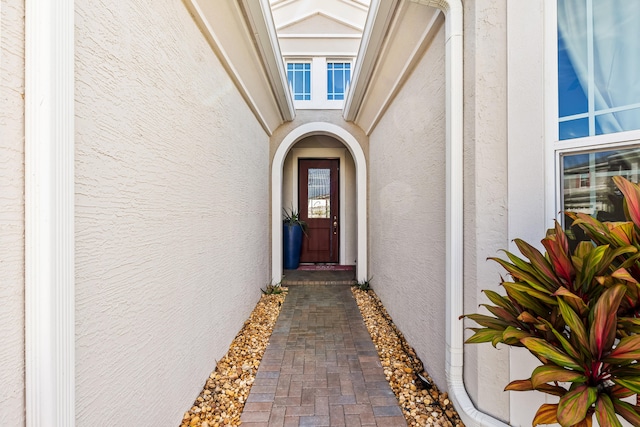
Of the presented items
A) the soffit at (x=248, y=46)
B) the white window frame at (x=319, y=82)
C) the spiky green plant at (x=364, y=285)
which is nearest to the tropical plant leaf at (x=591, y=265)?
the soffit at (x=248, y=46)

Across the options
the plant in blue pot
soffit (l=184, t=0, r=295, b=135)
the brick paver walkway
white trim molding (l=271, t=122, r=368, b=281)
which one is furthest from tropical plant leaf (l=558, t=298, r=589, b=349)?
the plant in blue pot

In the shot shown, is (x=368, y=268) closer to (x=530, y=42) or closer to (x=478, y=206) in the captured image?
(x=478, y=206)

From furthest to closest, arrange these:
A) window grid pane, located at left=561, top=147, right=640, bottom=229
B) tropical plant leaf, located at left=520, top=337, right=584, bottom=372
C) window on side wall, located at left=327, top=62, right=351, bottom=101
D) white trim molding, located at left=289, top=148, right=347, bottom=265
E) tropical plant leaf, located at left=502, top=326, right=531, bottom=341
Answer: white trim molding, located at left=289, top=148, right=347, bottom=265, window on side wall, located at left=327, top=62, right=351, bottom=101, window grid pane, located at left=561, top=147, right=640, bottom=229, tropical plant leaf, located at left=502, top=326, right=531, bottom=341, tropical plant leaf, located at left=520, top=337, right=584, bottom=372

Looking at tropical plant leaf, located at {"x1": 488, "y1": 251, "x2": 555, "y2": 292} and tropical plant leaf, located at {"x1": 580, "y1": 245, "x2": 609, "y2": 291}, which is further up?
tropical plant leaf, located at {"x1": 580, "y1": 245, "x2": 609, "y2": 291}

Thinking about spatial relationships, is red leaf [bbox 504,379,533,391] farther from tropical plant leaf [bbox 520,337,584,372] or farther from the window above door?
the window above door

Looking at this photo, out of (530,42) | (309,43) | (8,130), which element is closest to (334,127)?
(309,43)

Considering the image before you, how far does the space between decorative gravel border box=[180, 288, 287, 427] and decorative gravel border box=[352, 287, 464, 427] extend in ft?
3.87

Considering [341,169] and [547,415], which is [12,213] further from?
[341,169]

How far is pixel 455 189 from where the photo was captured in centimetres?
188

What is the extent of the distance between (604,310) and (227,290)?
2664mm

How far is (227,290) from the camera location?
283 centimetres

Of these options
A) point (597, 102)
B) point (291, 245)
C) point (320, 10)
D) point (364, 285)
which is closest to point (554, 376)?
point (597, 102)

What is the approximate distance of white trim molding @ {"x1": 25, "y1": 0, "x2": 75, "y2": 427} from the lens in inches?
34.7

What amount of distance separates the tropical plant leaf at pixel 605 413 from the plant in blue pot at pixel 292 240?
5.69m
